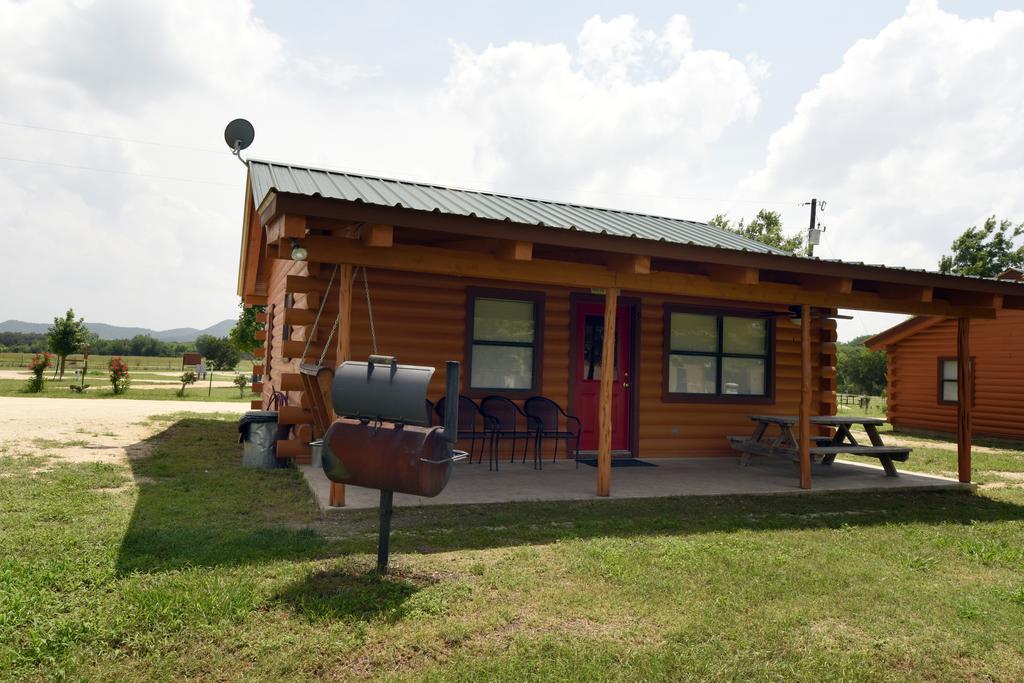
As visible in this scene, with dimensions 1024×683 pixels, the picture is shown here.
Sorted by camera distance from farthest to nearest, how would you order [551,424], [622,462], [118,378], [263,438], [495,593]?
[118,378] < [622,462] < [551,424] < [263,438] < [495,593]

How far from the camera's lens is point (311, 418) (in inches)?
291

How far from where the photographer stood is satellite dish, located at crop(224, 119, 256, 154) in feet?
33.5

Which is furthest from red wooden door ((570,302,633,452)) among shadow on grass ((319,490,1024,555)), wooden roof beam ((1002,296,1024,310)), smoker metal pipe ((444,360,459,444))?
smoker metal pipe ((444,360,459,444))

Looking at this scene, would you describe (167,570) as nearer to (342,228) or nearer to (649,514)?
(342,228)

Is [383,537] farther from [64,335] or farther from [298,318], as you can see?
[64,335]

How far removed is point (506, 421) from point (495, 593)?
4.39 metres

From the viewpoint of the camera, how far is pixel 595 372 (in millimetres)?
8781

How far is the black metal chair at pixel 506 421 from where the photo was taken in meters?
7.81

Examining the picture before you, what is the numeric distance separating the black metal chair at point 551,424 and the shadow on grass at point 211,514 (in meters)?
2.71

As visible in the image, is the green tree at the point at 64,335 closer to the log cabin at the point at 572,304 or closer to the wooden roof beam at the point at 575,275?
the log cabin at the point at 572,304

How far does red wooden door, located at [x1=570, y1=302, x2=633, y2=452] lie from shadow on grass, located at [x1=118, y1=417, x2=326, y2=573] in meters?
3.60

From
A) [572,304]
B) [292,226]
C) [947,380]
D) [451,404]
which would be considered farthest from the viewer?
[947,380]

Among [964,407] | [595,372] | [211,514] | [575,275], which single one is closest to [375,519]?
[211,514]

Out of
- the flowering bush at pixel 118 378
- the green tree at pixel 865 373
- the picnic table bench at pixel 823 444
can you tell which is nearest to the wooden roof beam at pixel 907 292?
the picnic table bench at pixel 823 444
